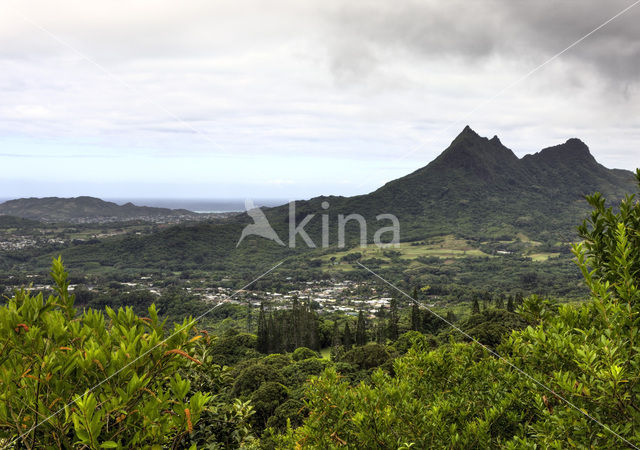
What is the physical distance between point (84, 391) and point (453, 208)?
14261cm

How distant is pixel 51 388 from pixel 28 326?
0.48 m

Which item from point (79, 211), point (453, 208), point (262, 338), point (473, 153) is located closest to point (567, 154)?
point (473, 153)

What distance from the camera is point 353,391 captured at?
329 cm

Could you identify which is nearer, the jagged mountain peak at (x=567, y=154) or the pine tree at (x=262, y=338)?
the pine tree at (x=262, y=338)

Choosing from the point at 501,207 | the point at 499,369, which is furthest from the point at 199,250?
the point at 501,207

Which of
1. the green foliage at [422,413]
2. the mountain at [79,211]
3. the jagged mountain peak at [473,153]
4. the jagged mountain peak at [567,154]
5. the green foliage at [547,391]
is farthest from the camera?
the jagged mountain peak at [567,154]

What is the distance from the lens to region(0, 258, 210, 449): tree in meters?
1.37

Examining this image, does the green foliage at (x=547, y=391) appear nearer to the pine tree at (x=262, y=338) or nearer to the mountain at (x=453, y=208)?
the pine tree at (x=262, y=338)

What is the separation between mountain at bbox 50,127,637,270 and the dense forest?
A: 229 feet

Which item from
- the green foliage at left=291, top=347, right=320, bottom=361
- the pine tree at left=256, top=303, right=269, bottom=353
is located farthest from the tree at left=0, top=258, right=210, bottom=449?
the pine tree at left=256, top=303, right=269, bottom=353

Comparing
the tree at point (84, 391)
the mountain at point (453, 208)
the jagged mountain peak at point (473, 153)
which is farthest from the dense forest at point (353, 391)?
the jagged mountain peak at point (473, 153)

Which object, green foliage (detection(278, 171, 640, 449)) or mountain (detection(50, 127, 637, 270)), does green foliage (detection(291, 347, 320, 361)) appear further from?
mountain (detection(50, 127, 637, 270))

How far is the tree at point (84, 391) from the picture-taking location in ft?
4.49

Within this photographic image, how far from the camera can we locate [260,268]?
286 ft
